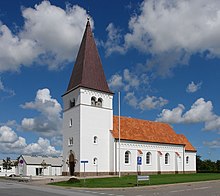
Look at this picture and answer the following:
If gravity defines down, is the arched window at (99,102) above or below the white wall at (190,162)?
above

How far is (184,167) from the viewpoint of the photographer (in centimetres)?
5909

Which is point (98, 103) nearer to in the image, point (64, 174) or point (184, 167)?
point (64, 174)

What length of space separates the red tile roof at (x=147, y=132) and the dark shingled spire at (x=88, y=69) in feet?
22.3

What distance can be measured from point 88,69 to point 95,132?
32.0 ft

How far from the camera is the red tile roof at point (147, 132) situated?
165 ft

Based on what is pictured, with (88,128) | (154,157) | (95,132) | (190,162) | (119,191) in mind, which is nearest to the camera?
(119,191)

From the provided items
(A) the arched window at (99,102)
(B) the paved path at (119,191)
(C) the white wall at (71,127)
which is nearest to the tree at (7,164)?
(C) the white wall at (71,127)

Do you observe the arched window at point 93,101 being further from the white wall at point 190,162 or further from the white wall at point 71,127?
the white wall at point 190,162

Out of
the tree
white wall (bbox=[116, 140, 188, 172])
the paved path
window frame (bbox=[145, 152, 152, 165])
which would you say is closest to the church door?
white wall (bbox=[116, 140, 188, 172])

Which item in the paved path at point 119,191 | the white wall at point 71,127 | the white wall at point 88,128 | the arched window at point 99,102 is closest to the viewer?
the paved path at point 119,191

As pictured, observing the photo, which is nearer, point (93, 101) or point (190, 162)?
point (93, 101)

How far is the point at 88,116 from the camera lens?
46.3 m

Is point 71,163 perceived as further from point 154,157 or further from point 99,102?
point 154,157

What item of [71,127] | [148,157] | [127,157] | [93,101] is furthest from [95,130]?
[148,157]
